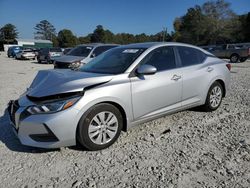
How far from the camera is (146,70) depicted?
383 cm

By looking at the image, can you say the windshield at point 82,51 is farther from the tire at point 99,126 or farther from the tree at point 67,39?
the tree at point 67,39

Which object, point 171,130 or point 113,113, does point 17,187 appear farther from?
point 171,130

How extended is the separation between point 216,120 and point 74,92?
2959 mm

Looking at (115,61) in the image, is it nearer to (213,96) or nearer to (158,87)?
(158,87)

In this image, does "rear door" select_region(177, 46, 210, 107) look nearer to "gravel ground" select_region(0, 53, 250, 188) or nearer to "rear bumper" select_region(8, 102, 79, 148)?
"gravel ground" select_region(0, 53, 250, 188)

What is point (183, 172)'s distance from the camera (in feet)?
9.84

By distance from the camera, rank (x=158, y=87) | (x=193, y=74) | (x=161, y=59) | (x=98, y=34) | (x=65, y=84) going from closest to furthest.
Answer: (x=65, y=84) < (x=158, y=87) < (x=161, y=59) < (x=193, y=74) < (x=98, y=34)

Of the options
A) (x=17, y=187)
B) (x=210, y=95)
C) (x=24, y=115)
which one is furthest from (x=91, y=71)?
(x=210, y=95)

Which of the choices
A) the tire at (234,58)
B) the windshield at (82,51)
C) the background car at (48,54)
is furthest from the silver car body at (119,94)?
the background car at (48,54)

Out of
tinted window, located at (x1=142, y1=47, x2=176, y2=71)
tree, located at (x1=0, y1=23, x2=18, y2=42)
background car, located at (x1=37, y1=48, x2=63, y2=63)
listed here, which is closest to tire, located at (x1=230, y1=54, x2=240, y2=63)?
background car, located at (x1=37, y1=48, x2=63, y2=63)

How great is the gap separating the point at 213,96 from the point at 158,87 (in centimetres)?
181

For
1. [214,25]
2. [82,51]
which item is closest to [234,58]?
[82,51]

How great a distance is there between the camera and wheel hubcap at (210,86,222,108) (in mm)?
5248

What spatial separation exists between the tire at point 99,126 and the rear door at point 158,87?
0.39m
